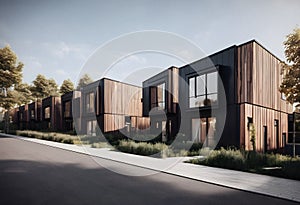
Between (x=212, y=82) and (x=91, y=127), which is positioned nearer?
(x=212, y=82)

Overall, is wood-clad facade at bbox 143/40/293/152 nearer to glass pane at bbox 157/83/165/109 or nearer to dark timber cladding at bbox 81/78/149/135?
glass pane at bbox 157/83/165/109

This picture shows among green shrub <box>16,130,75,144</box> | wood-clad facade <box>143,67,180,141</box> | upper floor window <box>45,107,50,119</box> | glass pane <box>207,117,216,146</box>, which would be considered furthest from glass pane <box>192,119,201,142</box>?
upper floor window <box>45,107,50,119</box>

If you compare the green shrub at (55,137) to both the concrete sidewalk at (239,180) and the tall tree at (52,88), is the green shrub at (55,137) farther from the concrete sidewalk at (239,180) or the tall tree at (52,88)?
the tall tree at (52,88)

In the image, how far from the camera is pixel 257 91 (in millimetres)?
12297

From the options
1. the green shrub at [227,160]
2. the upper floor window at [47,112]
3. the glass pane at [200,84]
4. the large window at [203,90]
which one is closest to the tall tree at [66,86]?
the upper floor window at [47,112]

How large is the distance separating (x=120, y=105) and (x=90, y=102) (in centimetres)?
353

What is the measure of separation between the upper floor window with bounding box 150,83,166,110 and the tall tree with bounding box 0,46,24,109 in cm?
2201

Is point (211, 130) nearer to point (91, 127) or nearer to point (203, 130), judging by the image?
point (203, 130)

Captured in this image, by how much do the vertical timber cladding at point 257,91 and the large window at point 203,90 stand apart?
5.35 ft

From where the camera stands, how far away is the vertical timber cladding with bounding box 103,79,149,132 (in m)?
21.3

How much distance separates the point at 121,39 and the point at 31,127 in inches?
1339

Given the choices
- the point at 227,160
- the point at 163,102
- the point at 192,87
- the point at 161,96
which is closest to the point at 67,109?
the point at 161,96

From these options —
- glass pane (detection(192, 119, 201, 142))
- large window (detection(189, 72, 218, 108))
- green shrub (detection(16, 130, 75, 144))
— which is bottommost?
green shrub (detection(16, 130, 75, 144))

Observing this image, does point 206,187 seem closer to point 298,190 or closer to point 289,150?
point 298,190
